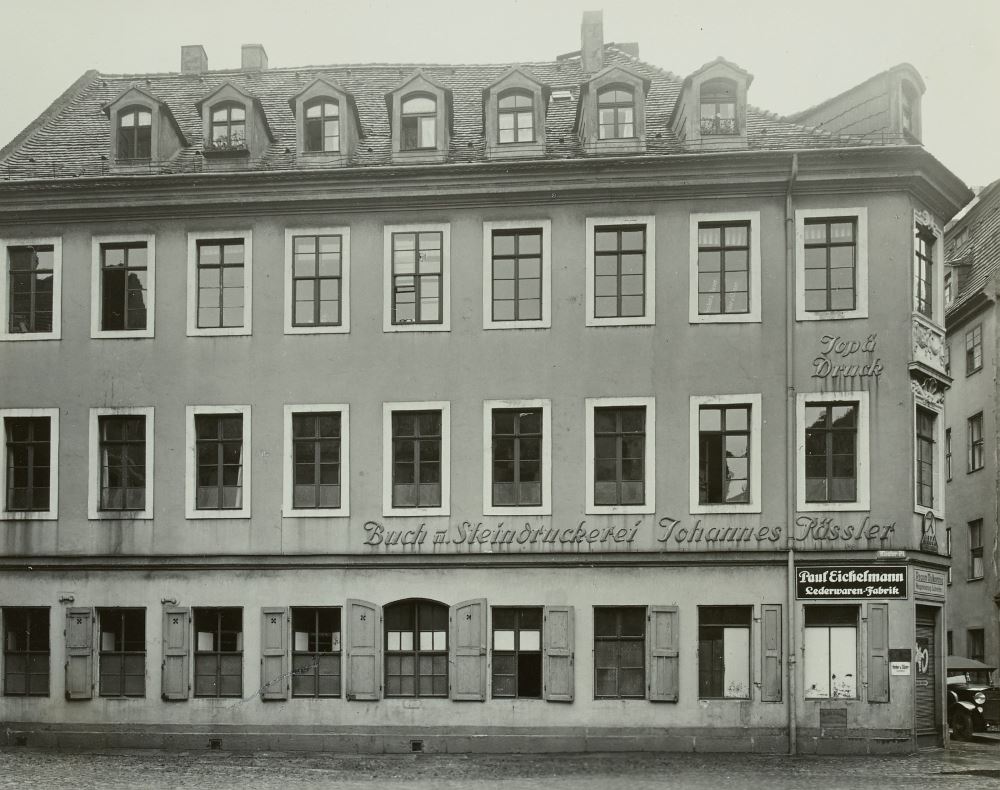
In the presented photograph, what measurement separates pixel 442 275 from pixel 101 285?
7.20m

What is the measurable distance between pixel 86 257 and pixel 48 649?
8.09 m

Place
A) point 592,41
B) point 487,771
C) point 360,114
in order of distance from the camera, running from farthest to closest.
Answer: point 592,41 < point 360,114 < point 487,771

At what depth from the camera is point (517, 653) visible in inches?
1093

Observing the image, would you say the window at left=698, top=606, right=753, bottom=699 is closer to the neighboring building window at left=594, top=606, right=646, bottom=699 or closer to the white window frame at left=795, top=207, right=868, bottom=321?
the neighboring building window at left=594, top=606, right=646, bottom=699

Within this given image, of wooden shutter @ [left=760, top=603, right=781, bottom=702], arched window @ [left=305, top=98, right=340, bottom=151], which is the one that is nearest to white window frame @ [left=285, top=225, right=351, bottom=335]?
arched window @ [left=305, top=98, right=340, bottom=151]

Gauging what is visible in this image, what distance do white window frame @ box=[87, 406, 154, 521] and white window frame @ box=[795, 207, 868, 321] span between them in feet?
43.6

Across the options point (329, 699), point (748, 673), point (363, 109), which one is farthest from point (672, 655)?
point (363, 109)

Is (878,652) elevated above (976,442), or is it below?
below

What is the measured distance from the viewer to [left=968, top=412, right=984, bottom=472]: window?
4450 centimetres

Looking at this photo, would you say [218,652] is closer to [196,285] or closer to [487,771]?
[487,771]

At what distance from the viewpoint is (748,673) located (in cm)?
2720

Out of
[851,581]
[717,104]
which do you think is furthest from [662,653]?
[717,104]

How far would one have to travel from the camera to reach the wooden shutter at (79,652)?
93.2 feet

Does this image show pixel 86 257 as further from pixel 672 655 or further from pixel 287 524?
pixel 672 655
